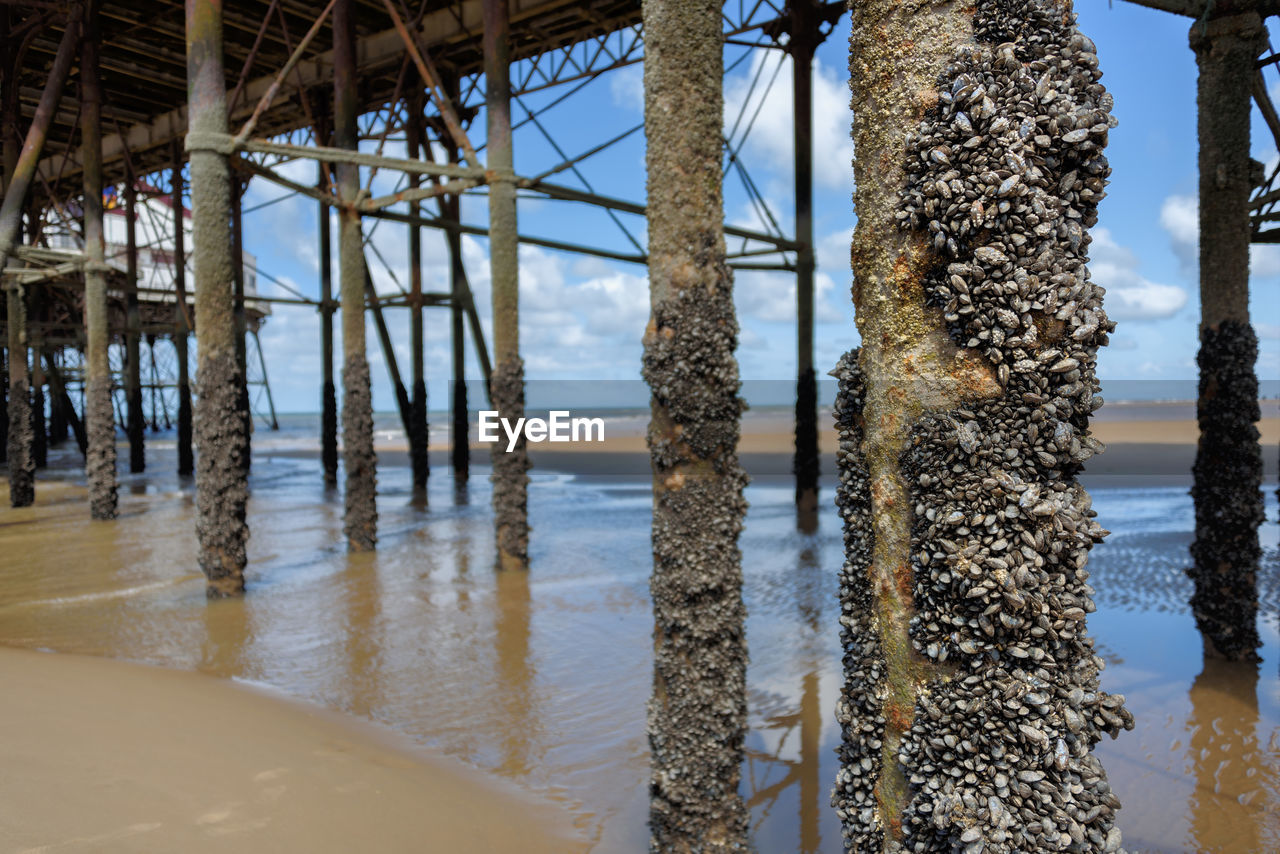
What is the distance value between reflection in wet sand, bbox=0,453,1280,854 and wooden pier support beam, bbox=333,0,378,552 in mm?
571

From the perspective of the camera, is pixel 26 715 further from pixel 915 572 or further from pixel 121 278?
pixel 121 278

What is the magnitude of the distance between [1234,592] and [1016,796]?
17.1 ft

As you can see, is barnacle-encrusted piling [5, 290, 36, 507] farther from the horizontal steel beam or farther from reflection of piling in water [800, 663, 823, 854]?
reflection of piling in water [800, 663, 823, 854]

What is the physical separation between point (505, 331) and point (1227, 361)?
20.6 feet

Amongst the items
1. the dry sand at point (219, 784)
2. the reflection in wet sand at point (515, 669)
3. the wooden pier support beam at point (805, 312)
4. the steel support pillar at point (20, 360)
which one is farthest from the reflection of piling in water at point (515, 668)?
the steel support pillar at point (20, 360)

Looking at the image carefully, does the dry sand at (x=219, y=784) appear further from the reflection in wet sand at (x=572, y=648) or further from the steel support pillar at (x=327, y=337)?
the steel support pillar at (x=327, y=337)

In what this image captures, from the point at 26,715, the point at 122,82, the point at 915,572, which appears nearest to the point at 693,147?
the point at 915,572

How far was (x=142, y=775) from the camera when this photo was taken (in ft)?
11.1

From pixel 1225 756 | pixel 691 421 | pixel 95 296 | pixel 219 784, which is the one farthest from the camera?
pixel 95 296

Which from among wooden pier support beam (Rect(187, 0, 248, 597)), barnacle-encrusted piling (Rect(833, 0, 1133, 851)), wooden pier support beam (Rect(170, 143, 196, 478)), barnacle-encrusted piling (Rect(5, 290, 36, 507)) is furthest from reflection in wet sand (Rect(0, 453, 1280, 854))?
wooden pier support beam (Rect(170, 143, 196, 478))

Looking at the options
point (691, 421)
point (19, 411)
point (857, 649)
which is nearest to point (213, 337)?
point (691, 421)

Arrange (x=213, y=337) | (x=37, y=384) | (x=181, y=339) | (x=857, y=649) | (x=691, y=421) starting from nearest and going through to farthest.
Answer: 1. (x=857, y=649)
2. (x=691, y=421)
3. (x=213, y=337)
4. (x=37, y=384)
5. (x=181, y=339)

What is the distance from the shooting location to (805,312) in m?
12.1

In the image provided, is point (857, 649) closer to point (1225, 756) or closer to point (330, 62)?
point (1225, 756)
